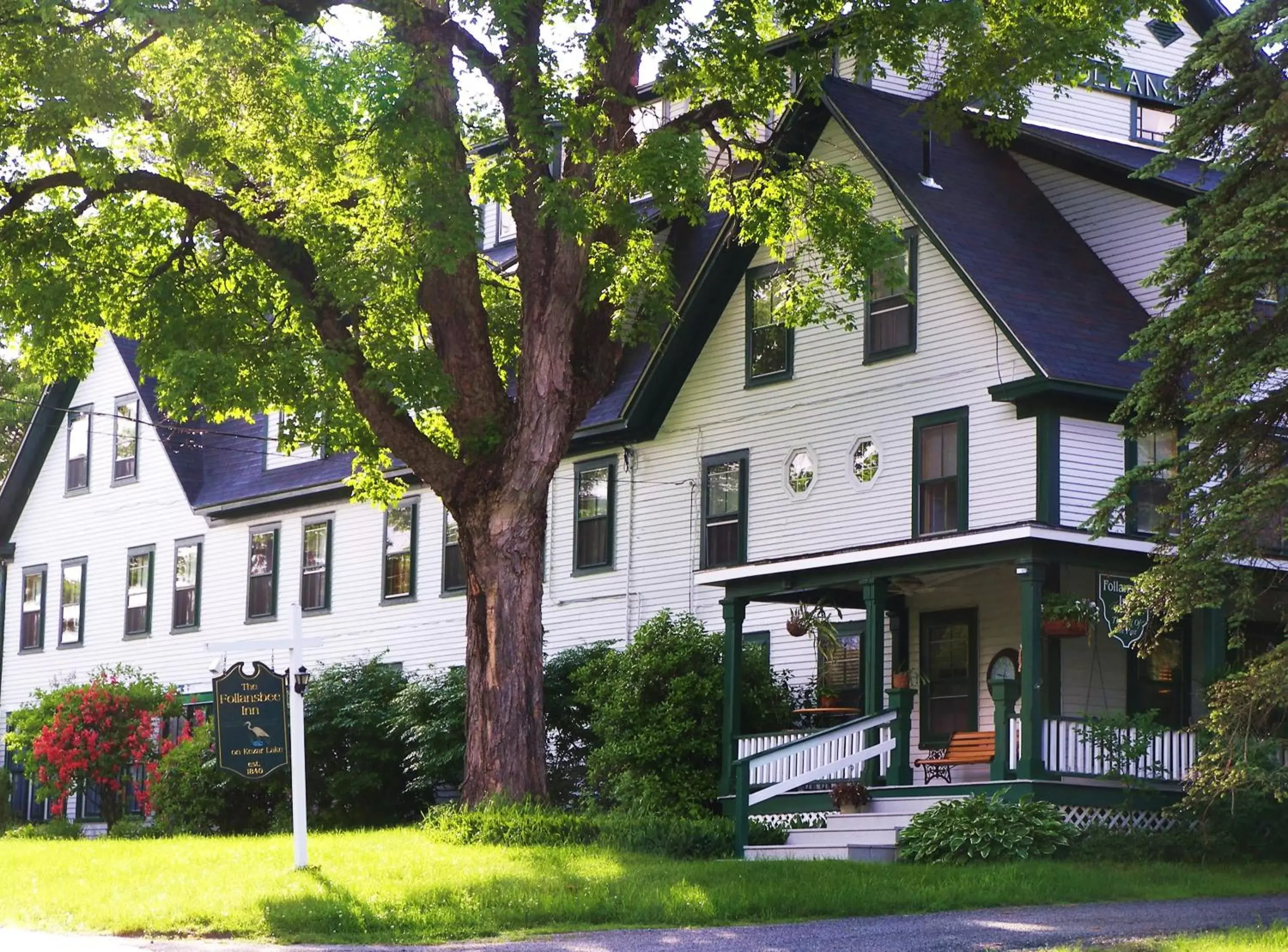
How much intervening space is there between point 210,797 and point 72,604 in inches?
491

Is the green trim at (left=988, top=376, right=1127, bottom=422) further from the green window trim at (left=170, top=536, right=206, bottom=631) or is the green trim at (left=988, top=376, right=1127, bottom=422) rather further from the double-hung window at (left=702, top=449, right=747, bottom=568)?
the green window trim at (left=170, top=536, right=206, bottom=631)

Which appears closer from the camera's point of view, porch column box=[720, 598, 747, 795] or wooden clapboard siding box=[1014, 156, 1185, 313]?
porch column box=[720, 598, 747, 795]

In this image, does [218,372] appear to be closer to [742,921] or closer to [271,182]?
[271,182]

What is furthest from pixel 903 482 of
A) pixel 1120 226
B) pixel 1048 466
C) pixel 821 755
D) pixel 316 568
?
pixel 316 568

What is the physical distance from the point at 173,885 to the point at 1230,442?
1038 cm

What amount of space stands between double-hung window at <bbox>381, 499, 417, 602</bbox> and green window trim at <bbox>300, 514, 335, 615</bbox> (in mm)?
1608

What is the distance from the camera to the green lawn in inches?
611

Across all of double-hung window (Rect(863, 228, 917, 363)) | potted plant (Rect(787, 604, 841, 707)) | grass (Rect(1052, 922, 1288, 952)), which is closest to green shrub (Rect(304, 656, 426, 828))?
potted plant (Rect(787, 604, 841, 707))

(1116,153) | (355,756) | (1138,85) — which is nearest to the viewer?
(1116,153)

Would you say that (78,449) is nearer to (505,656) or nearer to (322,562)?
(322,562)

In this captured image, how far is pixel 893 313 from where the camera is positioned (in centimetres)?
2544

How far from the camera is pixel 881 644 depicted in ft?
76.6

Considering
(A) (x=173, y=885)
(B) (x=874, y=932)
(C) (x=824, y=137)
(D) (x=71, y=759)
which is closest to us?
(B) (x=874, y=932)

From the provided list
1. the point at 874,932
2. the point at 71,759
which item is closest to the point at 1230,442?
the point at 874,932
